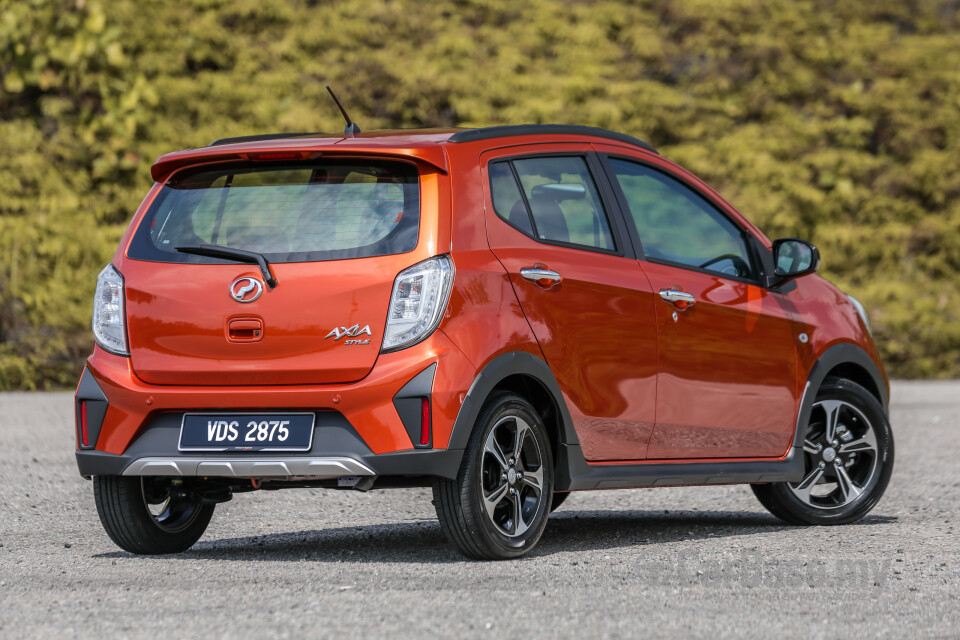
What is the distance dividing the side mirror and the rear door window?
3.84ft

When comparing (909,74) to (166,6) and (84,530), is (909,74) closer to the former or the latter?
(166,6)

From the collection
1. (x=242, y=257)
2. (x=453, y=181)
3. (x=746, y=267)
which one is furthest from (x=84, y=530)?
(x=746, y=267)

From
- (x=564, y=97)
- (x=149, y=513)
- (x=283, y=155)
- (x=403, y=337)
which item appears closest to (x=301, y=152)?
(x=283, y=155)

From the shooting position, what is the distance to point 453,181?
5.94m

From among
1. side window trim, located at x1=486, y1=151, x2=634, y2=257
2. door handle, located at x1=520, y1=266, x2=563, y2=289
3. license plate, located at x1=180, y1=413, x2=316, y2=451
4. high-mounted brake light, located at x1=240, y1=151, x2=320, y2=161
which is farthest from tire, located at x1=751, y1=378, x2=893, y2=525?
high-mounted brake light, located at x1=240, y1=151, x2=320, y2=161

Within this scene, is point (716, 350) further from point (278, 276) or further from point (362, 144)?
point (278, 276)

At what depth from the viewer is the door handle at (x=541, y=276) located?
6.05 meters

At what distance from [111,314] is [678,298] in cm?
247

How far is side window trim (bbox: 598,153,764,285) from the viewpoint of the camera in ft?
22.4

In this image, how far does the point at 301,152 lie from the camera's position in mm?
5992

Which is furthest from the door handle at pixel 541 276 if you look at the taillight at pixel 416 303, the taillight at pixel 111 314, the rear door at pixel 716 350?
the taillight at pixel 111 314

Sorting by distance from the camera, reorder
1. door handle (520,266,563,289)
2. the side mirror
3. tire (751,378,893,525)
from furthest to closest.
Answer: tire (751,378,893,525), the side mirror, door handle (520,266,563,289)

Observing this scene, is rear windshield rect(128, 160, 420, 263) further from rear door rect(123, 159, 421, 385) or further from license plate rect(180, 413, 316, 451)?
license plate rect(180, 413, 316, 451)

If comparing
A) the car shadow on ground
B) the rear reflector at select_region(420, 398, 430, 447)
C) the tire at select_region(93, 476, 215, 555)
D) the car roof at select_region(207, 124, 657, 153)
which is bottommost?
the car shadow on ground
